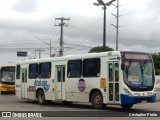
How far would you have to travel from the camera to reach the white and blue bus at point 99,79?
20.0 metres

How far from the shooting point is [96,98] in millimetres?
21547

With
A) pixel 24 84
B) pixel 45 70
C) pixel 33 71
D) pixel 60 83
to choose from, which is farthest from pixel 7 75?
pixel 60 83

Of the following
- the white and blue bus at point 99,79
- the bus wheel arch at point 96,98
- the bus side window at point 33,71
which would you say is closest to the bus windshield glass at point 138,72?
the white and blue bus at point 99,79

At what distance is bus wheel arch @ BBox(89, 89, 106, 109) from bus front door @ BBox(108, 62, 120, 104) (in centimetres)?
70

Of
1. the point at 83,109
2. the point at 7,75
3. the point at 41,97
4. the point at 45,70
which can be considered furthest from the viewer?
the point at 7,75

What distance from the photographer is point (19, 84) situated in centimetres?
2916

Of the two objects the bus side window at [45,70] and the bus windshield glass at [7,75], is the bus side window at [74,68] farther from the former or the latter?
the bus windshield glass at [7,75]

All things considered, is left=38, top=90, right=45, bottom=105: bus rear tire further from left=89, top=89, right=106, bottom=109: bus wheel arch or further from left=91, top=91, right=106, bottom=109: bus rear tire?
left=91, top=91, right=106, bottom=109: bus rear tire

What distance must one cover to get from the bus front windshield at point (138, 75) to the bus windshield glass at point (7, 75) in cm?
2236

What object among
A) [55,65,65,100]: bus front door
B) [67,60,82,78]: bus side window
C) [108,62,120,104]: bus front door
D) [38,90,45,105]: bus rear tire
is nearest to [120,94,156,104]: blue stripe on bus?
[108,62,120,104]: bus front door

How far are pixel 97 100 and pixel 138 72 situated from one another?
2.52 metres

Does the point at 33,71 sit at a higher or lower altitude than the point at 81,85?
higher

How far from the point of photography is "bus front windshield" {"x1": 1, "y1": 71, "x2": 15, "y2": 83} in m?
41.2

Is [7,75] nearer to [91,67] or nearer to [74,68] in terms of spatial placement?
[74,68]
